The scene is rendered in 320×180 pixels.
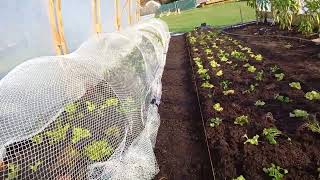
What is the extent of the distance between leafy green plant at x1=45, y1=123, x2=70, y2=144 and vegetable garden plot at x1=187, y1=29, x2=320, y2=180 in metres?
1.64

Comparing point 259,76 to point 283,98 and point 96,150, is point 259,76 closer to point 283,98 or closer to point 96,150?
point 283,98

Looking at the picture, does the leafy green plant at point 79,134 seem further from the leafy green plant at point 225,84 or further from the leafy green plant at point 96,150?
the leafy green plant at point 225,84

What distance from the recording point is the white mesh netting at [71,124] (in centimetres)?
324

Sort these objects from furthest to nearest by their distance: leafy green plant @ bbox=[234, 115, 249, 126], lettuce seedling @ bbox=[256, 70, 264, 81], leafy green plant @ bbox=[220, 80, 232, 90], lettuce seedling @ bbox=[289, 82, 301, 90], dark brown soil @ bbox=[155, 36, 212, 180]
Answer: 1. lettuce seedling @ bbox=[256, 70, 264, 81]
2. leafy green plant @ bbox=[220, 80, 232, 90]
3. lettuce seedling @ bbox=[289, 82, 301, 90]
4. leafy green plant @ bbox=[234, 115, 249, 126]
5. dark brown soil @ bbox=[155, 36, 212, 180]

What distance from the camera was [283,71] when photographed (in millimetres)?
7246

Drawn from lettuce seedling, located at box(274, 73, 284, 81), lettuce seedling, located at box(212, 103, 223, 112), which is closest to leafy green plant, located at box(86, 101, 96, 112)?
lettuce seedling, located at box(212, 103, 223, 112)

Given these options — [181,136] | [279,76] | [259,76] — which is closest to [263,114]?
[181,136]

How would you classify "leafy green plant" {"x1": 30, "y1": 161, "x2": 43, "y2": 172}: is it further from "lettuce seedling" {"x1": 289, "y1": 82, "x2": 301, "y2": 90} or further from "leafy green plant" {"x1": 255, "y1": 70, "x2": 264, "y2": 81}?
"leafy green plant" {"x1": 255, "y1": 70, "x2": 264, "y2": 81}

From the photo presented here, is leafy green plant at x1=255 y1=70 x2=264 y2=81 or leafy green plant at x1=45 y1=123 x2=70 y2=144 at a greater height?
leafy green plant at x1=45 y1=123 x2=70 y2=144

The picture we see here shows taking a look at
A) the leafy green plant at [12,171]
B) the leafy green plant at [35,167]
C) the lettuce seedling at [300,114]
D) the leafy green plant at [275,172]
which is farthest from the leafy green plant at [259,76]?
the leafy green plant at [12,171]

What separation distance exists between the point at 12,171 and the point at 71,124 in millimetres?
714

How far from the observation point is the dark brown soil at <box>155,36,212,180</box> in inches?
158

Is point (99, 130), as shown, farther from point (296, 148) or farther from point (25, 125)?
point (296, 148)

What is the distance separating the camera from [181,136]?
4.98 meters
